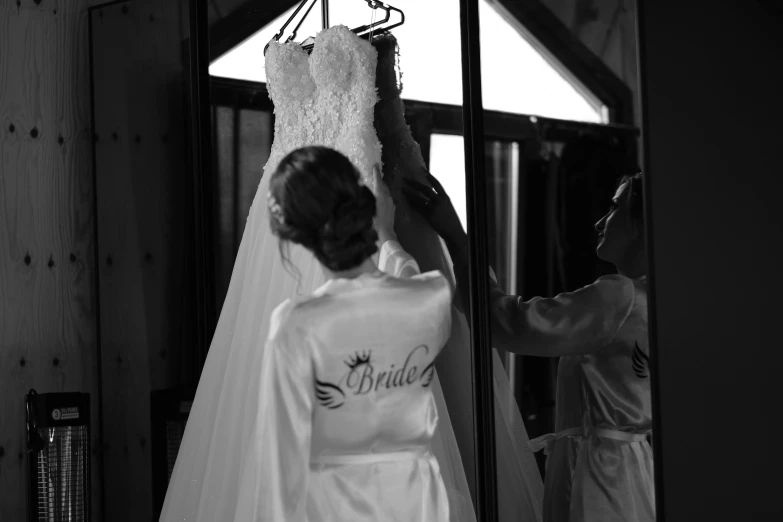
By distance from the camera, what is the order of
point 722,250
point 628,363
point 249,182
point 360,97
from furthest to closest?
point 249,182 < point 360,97 < point 628,363 < point 722,250

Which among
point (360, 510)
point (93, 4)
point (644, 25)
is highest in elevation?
point (93, 4)

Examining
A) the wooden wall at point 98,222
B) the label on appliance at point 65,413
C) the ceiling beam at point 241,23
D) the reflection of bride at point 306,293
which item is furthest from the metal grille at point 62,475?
the ceiling beam at point 241,23

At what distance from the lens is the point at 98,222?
3188 millimetres

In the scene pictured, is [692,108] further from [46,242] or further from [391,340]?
[46,242]

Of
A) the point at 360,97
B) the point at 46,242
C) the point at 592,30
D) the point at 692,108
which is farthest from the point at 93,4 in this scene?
the point at 692,108

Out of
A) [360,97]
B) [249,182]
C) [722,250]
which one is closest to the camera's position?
[722,250]

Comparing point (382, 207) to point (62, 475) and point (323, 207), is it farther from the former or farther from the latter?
point (62, 475)

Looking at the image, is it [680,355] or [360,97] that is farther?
[360,97]

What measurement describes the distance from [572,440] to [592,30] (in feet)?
3.12

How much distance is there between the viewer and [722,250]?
195 cm

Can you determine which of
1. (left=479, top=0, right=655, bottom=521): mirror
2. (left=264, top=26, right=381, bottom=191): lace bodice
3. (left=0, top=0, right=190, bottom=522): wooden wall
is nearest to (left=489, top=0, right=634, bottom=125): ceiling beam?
(left=479, top=0, right=655, bottom=521): mirror

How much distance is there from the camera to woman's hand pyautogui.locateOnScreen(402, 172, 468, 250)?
2.33 metres

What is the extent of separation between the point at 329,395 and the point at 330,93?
89cm

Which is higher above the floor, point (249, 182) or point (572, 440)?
point (249, 182)
